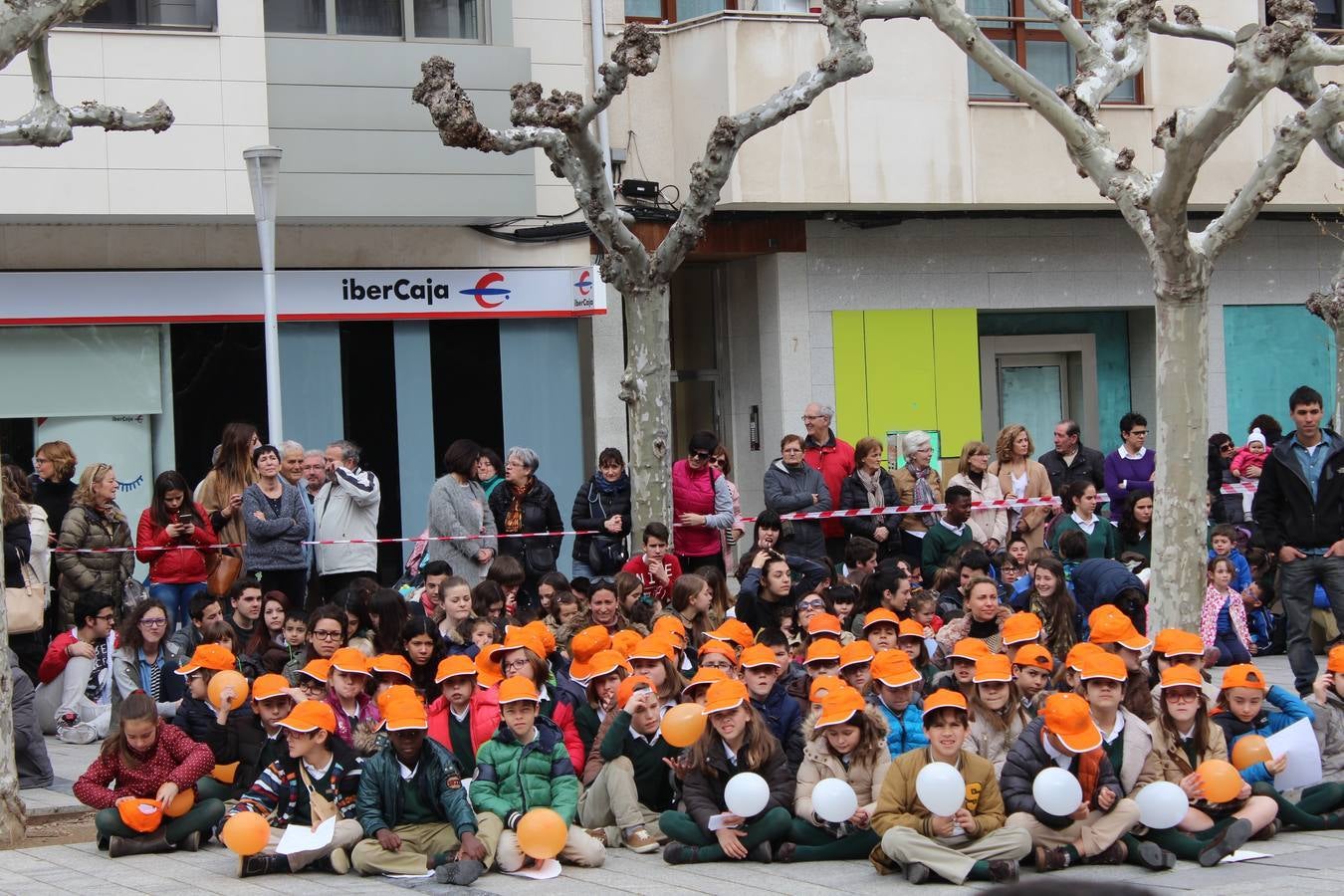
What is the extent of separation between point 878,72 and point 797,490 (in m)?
6.44

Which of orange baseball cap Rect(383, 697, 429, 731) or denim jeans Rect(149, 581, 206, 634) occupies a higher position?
denim jeans Rect(149, 581, 206, 634)

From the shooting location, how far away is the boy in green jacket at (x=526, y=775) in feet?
30.7

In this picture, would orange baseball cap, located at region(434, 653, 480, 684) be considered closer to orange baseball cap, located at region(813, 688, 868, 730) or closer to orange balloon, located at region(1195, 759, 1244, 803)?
orange baseball cap, located at region(813, 688, 868, 730)

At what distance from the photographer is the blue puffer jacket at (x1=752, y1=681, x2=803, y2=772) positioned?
1008 cm

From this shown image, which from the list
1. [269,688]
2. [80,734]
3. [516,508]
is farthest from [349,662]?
[516,508]

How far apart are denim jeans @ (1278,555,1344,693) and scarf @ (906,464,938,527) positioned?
13.2ft

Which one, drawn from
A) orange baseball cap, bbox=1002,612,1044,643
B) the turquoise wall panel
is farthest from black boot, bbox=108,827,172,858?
the turquoise wall panel

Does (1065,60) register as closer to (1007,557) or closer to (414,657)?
(1007,557)

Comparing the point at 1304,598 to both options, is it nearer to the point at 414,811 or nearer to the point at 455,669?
the point at 455,669

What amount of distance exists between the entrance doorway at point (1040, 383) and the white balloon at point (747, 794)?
14.1 meters

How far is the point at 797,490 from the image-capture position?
15.8 metres

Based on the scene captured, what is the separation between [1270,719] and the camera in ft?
33.2

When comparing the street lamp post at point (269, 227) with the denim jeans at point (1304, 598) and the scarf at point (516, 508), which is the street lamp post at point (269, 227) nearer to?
the scarf at point (516, 508)

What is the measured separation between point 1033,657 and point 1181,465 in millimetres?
2662
